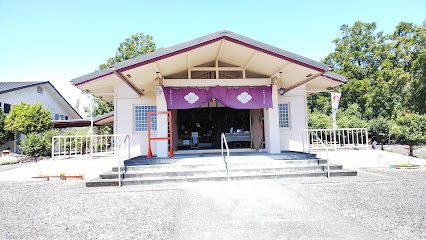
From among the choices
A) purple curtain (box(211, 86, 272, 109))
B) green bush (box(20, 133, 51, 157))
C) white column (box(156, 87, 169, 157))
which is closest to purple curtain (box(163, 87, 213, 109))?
white column (box(156, 87, 169, 157))

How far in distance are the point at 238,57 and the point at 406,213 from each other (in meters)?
6.20

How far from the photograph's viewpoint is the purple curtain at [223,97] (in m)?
8.33

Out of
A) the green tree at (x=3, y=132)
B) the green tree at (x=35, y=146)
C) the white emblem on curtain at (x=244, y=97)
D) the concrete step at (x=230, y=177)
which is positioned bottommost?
the concrete step at (x=230, y=177)

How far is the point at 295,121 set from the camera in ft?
34.3

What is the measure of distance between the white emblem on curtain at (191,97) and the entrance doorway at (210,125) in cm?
337

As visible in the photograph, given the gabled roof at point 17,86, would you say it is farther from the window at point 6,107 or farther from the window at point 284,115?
the window at point 284,115

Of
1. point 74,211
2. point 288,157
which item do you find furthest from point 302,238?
point 288,157

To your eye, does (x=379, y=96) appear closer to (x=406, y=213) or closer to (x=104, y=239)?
(x=406, y=213)

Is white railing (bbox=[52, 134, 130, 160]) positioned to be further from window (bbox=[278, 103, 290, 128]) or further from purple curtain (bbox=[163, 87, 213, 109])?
window (bbox=[278, 103, 290, 128])

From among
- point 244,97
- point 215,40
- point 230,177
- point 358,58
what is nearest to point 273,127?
point 244,97

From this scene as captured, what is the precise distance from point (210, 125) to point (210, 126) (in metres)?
0.05

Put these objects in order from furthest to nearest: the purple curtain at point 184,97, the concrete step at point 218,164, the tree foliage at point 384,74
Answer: the tree foliage at point 384,74 < the purple curtain at point 184,97 < the concrete step at point 218,164

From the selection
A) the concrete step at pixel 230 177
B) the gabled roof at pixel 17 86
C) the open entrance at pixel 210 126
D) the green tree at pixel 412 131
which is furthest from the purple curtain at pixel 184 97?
the gabled roof at pixel 17 86

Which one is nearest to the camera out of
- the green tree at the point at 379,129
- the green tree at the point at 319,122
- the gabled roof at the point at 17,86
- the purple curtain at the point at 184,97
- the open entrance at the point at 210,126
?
the purple curtain at the point at 184,97
